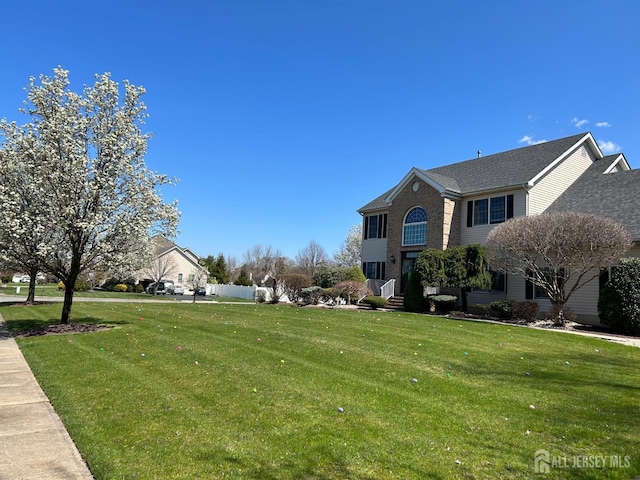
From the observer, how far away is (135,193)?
37.9 feet

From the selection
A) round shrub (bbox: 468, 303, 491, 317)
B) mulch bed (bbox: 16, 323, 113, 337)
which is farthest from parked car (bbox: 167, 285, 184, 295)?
round shrub (bbox: 468, 303, 491, 317)

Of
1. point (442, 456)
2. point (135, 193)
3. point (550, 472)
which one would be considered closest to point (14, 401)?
point (442, 456)

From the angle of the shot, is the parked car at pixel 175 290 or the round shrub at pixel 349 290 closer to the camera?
the round shrub at pixel 349 290

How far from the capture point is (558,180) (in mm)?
21984

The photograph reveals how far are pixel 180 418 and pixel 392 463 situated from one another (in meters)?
2.36

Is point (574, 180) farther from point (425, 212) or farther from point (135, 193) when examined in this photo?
point (135, 193)

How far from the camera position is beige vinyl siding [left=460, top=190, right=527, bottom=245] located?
2066cm

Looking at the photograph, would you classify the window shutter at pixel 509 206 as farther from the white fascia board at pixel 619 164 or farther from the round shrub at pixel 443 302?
the white fascia board at pixel 619 164

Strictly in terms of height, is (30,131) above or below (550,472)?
above

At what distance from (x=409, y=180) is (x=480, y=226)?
17.2 ft

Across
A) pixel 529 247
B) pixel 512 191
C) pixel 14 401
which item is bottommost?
pixel 14 401

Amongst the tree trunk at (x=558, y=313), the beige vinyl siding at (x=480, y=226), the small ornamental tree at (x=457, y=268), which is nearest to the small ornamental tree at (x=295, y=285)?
the small ornamental tree at (x=457, y=268)

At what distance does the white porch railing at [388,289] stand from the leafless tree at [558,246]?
795 centimetres

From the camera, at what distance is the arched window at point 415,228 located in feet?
80.2
